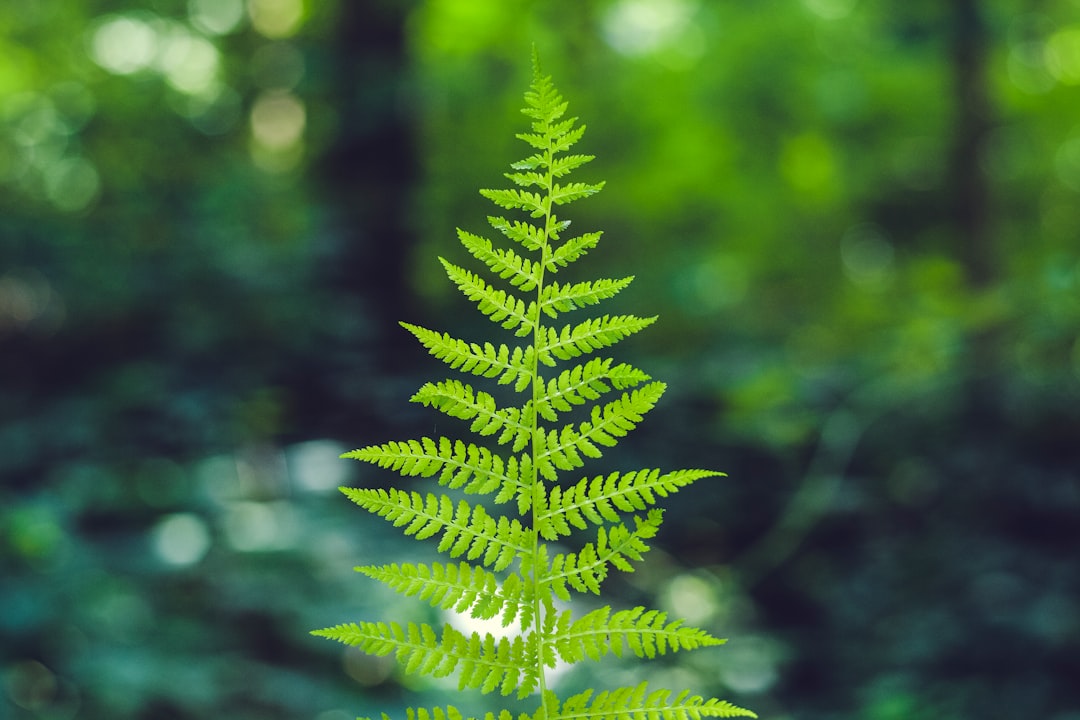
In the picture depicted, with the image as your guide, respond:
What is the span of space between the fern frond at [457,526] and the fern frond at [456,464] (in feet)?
0.04

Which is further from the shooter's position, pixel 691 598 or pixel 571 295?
pixel 691 598

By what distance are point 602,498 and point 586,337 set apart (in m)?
0.07

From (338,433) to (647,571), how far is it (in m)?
1.58

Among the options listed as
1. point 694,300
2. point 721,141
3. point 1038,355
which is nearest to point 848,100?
point 721,141

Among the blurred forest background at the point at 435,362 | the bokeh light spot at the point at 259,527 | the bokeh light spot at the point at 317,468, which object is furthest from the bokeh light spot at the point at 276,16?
the bokeh light spot at the point at 259,527

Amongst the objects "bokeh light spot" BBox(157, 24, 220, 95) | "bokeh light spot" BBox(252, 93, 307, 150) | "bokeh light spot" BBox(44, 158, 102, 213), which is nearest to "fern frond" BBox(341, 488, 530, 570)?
"bokeh light spot" BBox(44, 158, 102, 213)

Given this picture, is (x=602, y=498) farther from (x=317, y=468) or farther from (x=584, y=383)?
(x=317, y=468)

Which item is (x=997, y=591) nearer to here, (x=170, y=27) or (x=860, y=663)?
(x=860, y=663)

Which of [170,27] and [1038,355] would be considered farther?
[170,27]

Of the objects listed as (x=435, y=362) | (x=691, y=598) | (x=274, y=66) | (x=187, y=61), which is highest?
(x=274, y=66)

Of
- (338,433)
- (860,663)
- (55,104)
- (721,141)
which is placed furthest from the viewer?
(721,141)

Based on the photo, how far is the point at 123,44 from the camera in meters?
5.72

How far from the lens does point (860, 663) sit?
10.6ft

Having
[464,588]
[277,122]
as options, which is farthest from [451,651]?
[277,122]
